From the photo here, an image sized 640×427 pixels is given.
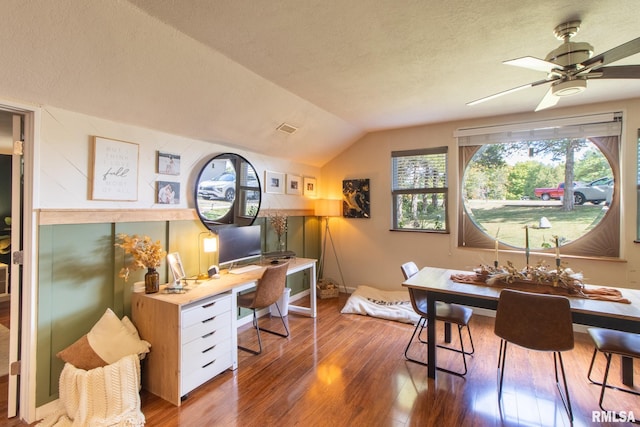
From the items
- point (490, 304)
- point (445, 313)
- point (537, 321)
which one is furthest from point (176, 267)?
point (537, 321)

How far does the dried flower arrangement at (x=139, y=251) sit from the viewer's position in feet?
7.29

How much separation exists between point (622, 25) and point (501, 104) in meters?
1.41

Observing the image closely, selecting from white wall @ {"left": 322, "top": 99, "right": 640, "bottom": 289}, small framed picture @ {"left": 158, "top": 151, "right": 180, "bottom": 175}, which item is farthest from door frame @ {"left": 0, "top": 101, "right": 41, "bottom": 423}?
white wall @ {"left": 322, "top": 99, "right": 640, "bottom": 289}

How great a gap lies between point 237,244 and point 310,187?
1891 millimetres

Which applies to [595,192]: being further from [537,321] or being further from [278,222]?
[278,222]

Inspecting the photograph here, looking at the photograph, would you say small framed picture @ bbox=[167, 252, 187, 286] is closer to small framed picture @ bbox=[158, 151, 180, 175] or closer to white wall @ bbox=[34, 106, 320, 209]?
white wall @ bbox=[34, 106, 320, 209]

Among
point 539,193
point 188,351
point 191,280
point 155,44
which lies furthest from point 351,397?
point 539,193

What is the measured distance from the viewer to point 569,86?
72.9 inches

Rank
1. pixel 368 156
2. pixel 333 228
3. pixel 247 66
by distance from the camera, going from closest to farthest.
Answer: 1. pixel 247 66
2. pixel 368 156
3. pixel 333 228

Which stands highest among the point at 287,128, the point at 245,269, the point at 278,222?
the point at 287,128

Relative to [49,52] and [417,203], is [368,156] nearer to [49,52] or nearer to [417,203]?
[417,203]

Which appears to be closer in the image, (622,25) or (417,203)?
(622,25)

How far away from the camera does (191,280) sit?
2699 mm

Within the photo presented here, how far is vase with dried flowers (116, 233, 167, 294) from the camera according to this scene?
2223 millimetres
